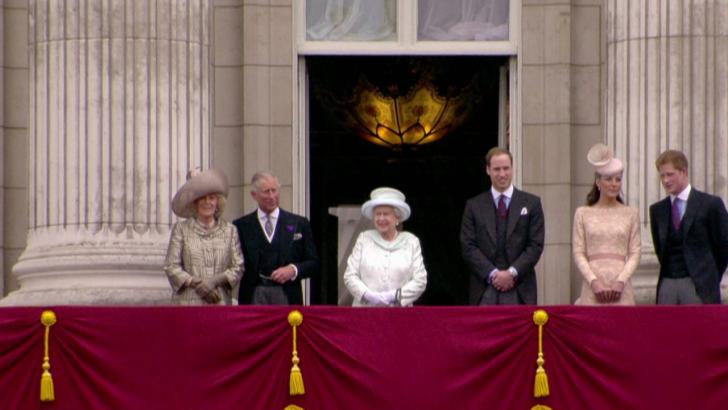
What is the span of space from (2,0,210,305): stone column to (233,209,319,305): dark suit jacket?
1603 mm

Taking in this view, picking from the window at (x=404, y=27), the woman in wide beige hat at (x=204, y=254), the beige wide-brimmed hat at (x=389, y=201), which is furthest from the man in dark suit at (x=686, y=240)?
the window at (x=404, y=27)

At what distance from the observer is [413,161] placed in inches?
1051

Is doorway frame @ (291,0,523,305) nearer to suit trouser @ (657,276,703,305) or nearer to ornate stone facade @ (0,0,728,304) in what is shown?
ornate stone facade @ (0,0,728,304)

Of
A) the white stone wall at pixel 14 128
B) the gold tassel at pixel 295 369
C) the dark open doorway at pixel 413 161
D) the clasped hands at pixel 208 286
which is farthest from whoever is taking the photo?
the dark open doorway at pixel 413 161

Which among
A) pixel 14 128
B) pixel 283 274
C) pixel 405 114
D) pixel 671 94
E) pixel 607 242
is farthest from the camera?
pixel 405 114

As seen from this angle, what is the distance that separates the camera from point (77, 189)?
2148cm

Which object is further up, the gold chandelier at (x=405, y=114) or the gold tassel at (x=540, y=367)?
the gold chandelier at (x=405, y=114)

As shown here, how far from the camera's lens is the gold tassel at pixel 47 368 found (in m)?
18.8

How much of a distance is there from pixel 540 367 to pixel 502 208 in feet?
5.46

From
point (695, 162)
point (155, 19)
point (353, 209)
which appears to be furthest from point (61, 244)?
point (695, 162)

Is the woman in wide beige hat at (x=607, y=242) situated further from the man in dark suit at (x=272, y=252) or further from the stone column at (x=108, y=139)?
the stone column at (x=108, y=139)

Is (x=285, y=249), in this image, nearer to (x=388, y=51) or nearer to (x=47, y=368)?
(x=47, y=368)

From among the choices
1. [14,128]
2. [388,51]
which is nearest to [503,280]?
[388,51]

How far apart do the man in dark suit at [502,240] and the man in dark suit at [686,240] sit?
1.02 meters
